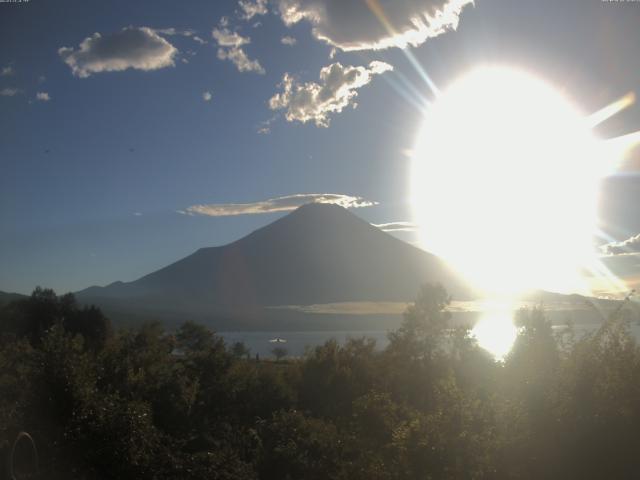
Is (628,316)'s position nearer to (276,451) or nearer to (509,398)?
(509,398)

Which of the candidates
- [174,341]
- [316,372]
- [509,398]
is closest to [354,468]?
[509,398]

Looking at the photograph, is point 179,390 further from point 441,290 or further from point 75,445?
point 441,290

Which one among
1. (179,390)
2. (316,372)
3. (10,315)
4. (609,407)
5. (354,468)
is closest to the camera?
(354,468)

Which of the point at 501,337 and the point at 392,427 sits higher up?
the point at 392,427

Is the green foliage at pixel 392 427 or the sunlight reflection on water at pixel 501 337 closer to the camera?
the green foliage at pixel 392 427

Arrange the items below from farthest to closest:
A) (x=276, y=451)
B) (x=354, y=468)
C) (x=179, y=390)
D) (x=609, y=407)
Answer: (x=179, y=390)
(x=276, y=451)
(x=609, y=407)
(x=354, y=468)

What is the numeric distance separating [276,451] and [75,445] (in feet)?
22.5

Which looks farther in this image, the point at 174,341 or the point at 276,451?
the point at 174,341

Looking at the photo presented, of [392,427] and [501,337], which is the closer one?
[392,427]

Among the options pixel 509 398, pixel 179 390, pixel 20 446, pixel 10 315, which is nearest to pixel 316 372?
pixel 179 390

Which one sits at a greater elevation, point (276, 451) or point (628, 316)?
point (628, 316)

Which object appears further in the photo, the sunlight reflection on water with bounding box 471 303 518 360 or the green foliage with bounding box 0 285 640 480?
the sunlight reflection on water with bounding box 471 303 518 360

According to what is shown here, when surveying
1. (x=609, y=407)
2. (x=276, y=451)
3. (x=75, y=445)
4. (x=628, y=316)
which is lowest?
(x=276, y=451)

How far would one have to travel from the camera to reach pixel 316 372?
36.8 metres
